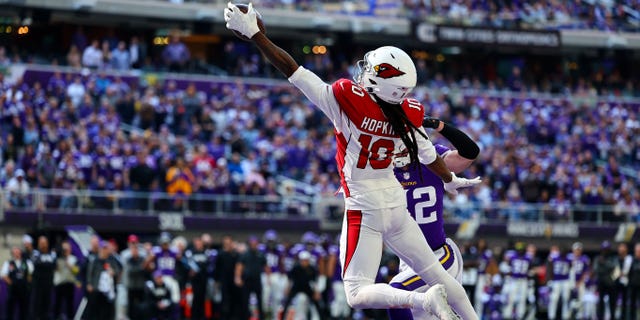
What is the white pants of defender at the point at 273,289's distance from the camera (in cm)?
1848

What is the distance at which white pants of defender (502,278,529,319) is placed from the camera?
1922 centimetres

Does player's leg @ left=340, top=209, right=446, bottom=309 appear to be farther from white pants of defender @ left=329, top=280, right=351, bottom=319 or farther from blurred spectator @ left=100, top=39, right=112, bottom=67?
blurred spectator @ left=100, top=39, right=112, bottom=67

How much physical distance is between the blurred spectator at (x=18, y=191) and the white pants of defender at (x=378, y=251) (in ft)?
40.8

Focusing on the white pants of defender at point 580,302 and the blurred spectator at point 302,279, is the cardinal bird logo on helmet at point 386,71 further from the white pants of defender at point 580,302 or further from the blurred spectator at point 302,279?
the white pants of defender at point 580,302

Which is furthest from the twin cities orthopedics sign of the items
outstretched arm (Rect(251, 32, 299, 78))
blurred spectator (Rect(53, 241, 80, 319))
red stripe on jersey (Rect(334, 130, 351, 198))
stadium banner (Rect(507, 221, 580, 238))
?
outstretched arm (Rect(251, 32, 299, 78))

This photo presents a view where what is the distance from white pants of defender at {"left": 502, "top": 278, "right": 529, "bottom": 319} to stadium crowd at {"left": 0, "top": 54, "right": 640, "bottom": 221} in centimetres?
419

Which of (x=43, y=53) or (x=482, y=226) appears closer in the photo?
(x=482, y=226)

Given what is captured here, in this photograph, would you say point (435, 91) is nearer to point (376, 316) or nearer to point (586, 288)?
point (586, 288)

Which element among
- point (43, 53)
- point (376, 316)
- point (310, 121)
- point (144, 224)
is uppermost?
point (43, 53)

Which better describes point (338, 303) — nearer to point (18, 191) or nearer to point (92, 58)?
point (18, 191)

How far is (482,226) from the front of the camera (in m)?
23.7

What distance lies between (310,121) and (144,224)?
19.6 ft

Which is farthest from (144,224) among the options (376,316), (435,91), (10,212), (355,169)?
(355,169)

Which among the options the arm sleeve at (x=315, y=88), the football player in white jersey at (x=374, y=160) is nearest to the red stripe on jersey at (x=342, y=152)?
the football player in white jersey at (x=374, y=160)
